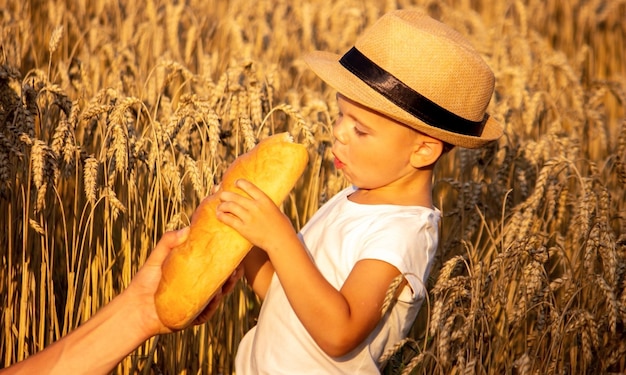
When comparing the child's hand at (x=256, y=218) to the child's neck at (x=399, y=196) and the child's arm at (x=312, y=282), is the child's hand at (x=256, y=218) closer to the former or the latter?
the child's arm at (x=312, y=282)

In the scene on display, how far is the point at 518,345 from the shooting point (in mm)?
3236

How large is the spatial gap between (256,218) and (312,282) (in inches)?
8.0

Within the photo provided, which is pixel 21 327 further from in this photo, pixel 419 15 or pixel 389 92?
pixel 419 15

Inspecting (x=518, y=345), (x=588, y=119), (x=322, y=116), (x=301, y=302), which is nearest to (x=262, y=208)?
(x=301, y=302)

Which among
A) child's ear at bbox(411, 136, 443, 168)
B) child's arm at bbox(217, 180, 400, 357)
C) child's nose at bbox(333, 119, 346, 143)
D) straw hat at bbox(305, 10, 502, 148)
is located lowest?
child's arm at bbox(217, 180, 400, 357)

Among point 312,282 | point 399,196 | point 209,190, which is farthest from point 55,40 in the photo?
point 312,282

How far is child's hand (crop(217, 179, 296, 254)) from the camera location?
6.86ft

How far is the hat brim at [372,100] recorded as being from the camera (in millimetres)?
2242

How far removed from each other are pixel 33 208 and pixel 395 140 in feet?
4.20

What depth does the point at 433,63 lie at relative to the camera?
2.29 metres

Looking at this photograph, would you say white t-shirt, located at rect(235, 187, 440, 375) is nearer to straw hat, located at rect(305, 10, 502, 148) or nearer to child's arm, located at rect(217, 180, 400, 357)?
child's arm, located at rect(217, 180, 400, 357)

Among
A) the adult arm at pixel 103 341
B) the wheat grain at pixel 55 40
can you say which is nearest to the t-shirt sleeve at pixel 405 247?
the adult arm at pixel 103 341

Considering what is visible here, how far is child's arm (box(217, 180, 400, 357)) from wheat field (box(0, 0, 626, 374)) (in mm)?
205

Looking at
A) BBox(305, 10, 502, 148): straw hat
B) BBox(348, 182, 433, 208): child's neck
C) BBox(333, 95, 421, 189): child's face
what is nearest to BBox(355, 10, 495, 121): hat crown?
BBox(305, 10, 502, 148): straw hat
